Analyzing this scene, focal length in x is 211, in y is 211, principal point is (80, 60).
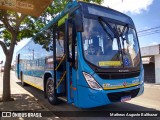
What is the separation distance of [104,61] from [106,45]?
0.53m

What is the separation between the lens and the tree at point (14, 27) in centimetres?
918

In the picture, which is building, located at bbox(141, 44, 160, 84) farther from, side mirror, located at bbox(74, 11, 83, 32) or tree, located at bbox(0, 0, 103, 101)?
side mirror, located at bbox(74, 11, 83, 32)

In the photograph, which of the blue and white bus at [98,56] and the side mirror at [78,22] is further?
the side mirror at [78,22]

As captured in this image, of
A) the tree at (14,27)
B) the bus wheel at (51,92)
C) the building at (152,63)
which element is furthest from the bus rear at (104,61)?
the building at (152,63)

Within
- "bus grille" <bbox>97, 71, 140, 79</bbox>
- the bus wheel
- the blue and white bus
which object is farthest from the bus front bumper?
the bus wheel

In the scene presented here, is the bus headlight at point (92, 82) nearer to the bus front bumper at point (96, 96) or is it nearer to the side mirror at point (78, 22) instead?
the bus front bumper at point (96, 96)

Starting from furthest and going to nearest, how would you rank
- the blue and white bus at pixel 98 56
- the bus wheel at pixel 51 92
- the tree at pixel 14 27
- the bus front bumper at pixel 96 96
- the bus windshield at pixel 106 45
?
the tree at pixel 14 27 < the bus wheel at pixel 51 92 < the bus windshield at pixel 106 45 < the blue and white bus at pixel 98 56 < the bus front bumper at pixel 96 96

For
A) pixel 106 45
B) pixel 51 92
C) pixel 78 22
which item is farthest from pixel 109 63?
pixel 51 92

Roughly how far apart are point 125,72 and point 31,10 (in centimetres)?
338

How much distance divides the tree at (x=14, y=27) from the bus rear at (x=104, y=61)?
4.24 meters

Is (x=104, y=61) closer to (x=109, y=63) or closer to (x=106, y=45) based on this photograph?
(x=109, y=63)

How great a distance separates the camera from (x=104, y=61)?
5941 mm

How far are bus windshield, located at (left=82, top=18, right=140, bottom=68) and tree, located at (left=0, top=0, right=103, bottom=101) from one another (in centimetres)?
431

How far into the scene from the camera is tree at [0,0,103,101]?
918 cm
